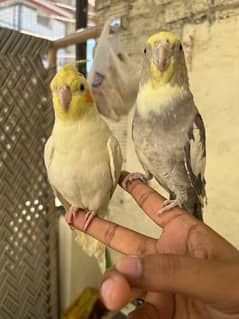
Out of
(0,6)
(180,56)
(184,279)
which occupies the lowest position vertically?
(184,279)

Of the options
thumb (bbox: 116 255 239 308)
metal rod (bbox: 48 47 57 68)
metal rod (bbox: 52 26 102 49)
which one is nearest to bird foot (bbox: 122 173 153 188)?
thumb (bbox: 116 255 239 308)

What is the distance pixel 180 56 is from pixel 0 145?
65 cm

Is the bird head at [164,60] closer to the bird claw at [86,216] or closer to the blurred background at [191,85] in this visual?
the bird claw at [86,216]

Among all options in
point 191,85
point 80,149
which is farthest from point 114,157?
point 191,85

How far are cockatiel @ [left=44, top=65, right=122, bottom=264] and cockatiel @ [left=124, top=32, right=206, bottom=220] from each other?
0.05m

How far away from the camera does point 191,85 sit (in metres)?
1.10

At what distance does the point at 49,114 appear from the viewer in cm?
111

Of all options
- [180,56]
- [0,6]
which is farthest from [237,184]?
[0,6]

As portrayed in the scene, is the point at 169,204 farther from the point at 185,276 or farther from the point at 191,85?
the point at 191,85

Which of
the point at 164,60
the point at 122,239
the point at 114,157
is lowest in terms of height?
the point at 122,239

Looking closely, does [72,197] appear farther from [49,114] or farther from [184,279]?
[49,114]

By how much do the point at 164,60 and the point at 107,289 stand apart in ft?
1.04

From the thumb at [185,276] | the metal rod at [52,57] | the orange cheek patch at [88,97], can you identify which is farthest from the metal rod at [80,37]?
the thumb at [185,276]

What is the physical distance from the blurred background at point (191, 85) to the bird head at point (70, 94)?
41 centimetres
